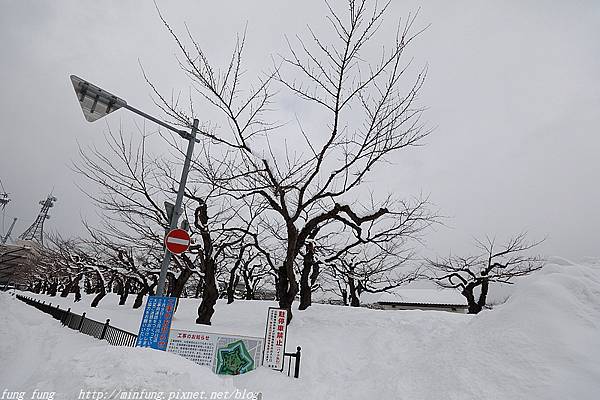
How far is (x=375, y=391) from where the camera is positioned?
264 inches

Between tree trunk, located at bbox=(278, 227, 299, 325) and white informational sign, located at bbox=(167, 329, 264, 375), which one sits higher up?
tree trunk, located at bbox=(278, 227, 299, 325)

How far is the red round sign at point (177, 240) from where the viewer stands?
5.65m

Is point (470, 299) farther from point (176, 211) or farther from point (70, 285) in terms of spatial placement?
point (70, 285)

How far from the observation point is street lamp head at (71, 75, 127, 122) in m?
5.53

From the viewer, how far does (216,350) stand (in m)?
6.99

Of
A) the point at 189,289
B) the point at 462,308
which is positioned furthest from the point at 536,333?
the point at 189,289

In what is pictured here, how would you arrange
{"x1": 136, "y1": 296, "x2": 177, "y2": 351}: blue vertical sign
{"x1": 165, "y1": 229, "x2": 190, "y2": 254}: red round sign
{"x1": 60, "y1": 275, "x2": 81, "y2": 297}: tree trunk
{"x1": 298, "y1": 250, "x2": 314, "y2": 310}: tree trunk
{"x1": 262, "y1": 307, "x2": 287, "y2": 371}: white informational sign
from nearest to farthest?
{"x1": 165, "y1": 229, "x2": 190, "y2": 254}: red round sign < {"x1": 136, "y1": 296, "x2": 177, "y2": 351}: blue vertical sign < {"x1": 262, "y1": 307, "x2": 287, "y2": 371}: white informational sign < {"x1": 298, "y1": 250, "x2": 314, "y2": 310}: tree trunk < {"x1": 60, "y1": 275, "x2": 81, "y2": 297}: tree trunk

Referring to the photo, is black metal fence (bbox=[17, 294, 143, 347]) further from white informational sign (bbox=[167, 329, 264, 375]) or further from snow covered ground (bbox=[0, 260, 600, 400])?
white informational sign (bbox=[167, 329, 264, 375])

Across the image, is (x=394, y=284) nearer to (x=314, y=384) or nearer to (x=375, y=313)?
(x=375, y=313)

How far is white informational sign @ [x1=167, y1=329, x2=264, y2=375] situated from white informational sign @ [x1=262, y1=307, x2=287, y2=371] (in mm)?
302

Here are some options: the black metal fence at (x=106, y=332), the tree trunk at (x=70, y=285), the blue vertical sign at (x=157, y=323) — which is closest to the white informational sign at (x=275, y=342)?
the black metal fence at (x=106, y=332)

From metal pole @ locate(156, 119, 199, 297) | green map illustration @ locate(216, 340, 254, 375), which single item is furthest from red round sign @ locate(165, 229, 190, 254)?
green map illustration @ locate(216, 340, 254, 375)

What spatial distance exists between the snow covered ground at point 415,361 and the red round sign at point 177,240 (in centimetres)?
177

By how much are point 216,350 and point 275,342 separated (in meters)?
1.38
